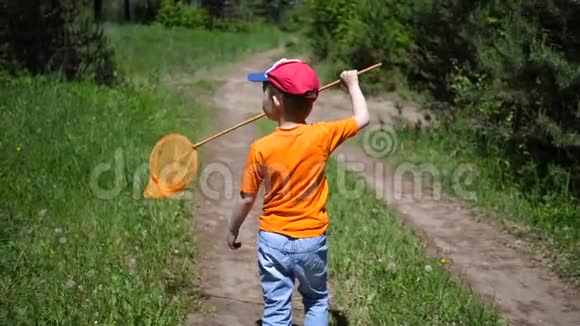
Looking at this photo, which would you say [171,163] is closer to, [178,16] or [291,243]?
[291,243]

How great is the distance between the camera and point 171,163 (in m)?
4.98

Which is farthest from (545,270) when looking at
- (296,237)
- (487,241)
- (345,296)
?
(296,237)

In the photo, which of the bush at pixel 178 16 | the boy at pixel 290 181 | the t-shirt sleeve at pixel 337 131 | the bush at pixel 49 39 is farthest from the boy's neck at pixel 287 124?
the bush at pixel 178 16

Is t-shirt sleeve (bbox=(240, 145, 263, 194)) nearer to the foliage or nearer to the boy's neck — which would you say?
the boy's neck

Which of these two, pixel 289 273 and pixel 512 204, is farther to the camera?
pixel 512 204

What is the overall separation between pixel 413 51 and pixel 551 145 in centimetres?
433

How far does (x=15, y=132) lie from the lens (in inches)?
297

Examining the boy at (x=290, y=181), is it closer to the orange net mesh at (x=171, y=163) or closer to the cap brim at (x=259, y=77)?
the cap brim at (x=259, y=77)

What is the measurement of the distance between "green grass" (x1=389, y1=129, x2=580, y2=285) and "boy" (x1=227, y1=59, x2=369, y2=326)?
261cm

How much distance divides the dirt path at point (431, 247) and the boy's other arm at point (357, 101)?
1.55m

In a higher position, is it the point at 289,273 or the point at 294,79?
the point at 294,79

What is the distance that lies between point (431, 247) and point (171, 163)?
2255 millimetres

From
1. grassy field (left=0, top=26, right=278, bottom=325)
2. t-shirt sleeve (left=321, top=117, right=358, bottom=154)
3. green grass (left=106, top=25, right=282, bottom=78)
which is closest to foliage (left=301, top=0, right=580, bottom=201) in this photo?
grassy field (left=0, top=26, right=278, bottom=325)

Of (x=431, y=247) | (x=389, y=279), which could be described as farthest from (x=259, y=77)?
(x=431, y=247)
